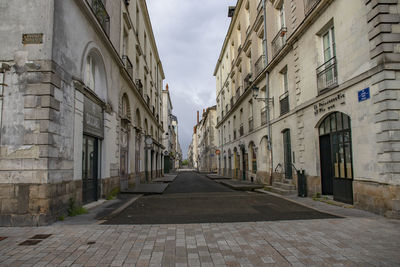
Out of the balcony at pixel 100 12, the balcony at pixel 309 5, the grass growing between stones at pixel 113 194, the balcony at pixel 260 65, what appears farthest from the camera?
the balcony at pixel 260 65

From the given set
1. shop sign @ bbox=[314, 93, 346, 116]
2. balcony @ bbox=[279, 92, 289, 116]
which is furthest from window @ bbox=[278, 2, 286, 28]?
shop sign @ bbox=[314, 93, 346, 116]

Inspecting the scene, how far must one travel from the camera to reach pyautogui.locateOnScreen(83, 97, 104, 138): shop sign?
7.86m

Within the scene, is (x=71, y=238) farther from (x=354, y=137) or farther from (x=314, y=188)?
(x=314, y=188)

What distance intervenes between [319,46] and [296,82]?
Result: 187 cm

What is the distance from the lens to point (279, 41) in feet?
42.8

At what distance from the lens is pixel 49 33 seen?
5.80m

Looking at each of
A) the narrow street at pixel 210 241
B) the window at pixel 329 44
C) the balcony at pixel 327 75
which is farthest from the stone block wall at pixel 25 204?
the window at pixel 329 44

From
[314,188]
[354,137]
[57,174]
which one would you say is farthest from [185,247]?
[314,188]

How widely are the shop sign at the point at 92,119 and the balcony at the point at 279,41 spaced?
9039 mm

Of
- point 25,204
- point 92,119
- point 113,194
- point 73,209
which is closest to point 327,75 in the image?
point 92,119

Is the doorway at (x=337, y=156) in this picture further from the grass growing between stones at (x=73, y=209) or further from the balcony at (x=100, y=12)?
the balcony at (x=100, y=12)

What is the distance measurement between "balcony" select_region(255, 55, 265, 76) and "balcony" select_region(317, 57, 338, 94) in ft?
21.6

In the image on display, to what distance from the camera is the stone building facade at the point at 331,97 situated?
241 inches

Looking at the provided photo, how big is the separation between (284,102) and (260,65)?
451 cm
